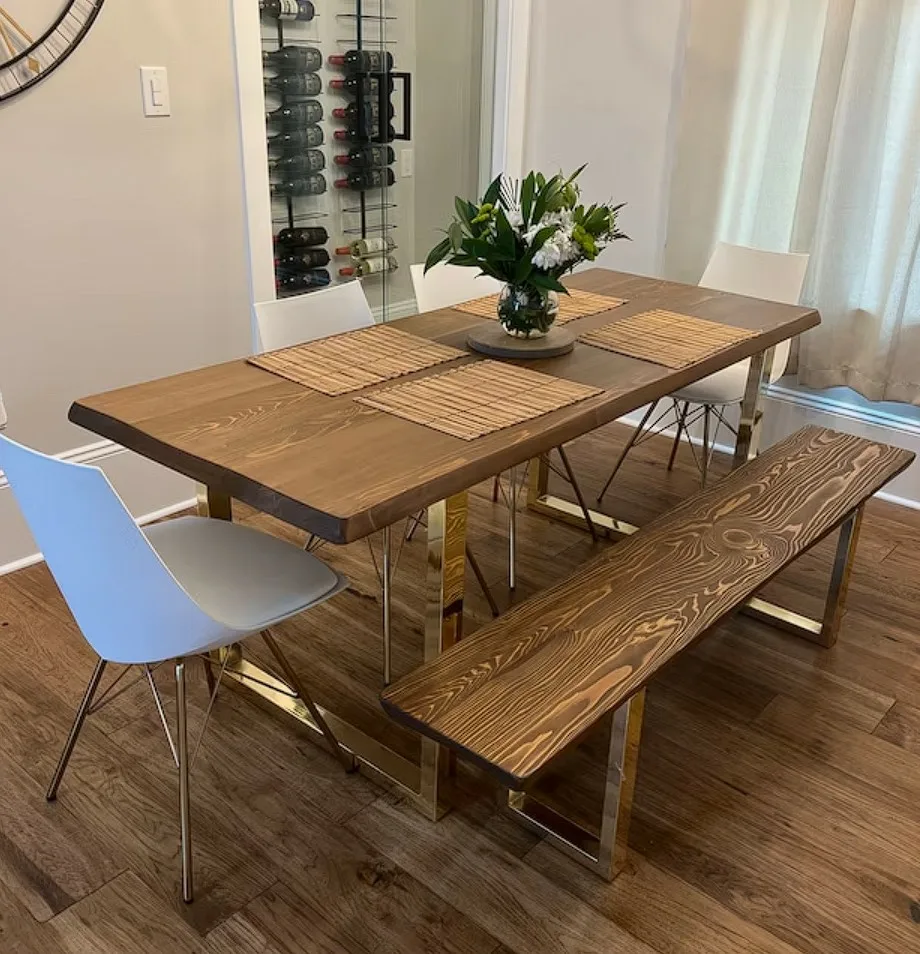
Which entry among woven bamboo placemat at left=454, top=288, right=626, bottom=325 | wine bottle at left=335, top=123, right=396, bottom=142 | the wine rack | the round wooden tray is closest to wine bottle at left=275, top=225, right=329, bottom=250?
the wine rack

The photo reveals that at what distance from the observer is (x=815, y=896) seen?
178cm

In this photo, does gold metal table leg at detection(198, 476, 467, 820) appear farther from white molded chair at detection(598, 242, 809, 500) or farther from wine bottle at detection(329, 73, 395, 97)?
wine bottle at detection(329, 73, 395, 97)

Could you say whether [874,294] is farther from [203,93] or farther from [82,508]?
[82,508]

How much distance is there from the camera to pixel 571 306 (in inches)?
103

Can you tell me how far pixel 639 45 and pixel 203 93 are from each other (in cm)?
164

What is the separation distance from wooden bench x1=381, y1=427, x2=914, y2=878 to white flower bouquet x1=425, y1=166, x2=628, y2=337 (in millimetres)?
615

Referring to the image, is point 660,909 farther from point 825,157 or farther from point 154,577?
point 825,157

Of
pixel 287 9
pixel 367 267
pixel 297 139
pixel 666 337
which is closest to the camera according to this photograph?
pixel 666 337

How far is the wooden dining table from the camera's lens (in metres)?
1.55

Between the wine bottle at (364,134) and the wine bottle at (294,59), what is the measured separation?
287 mm

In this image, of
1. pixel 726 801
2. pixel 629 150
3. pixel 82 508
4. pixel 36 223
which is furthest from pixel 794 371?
pixel 82 508

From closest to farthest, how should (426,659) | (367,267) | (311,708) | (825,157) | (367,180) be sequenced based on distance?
(426,659), (311,708), (825,157), (367,180), (367,267)

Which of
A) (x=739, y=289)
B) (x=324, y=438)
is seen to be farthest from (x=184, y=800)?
(x=739, y=289)

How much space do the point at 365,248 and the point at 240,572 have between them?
2669 mm
